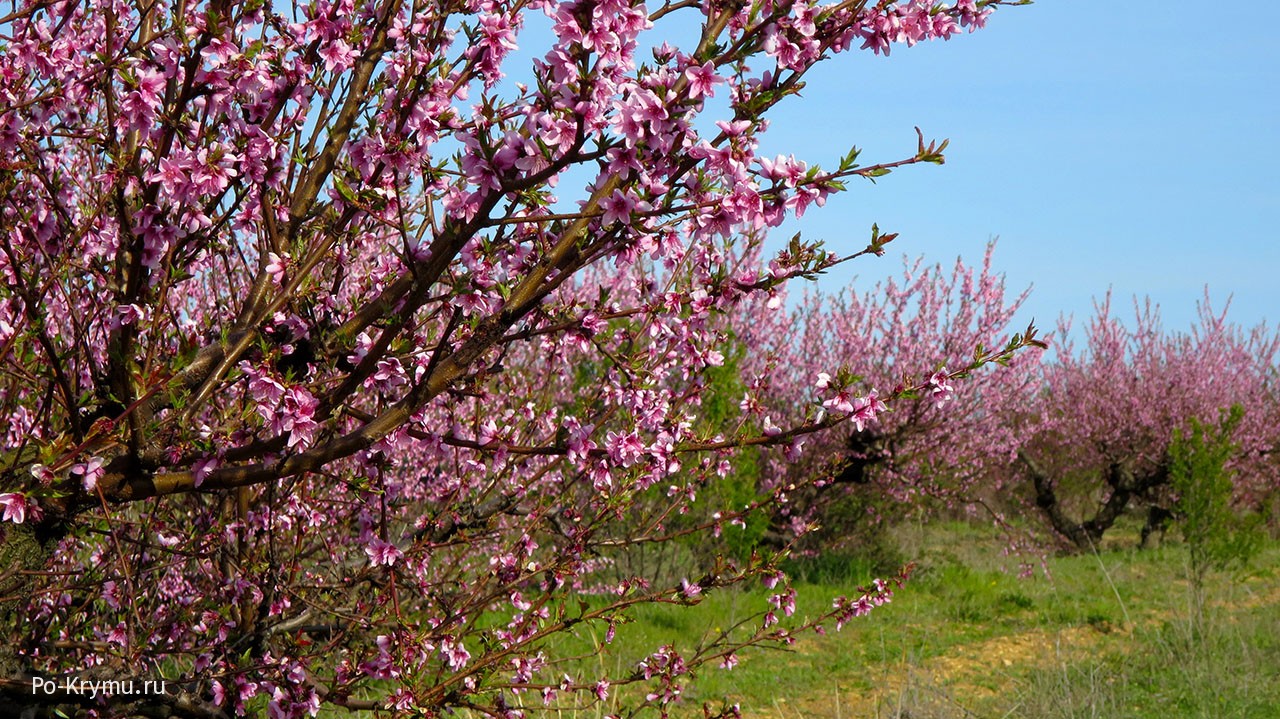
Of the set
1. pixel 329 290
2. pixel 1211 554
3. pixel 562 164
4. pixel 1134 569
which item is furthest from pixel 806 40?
pixel 1134 569

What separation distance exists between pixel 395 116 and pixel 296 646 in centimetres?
207

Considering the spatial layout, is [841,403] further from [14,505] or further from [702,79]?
[14,505]

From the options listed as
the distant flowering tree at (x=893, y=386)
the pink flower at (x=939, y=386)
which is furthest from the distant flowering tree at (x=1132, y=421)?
the pink flower at (x=939, y=386)

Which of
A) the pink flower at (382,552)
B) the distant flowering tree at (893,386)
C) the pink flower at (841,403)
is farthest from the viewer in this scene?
the distant flowering tree at (893,386)

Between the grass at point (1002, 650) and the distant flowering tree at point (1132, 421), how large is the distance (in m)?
3.56

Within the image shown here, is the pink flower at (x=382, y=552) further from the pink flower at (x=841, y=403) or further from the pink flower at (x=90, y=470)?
the pink flower at (x=841, y=403)

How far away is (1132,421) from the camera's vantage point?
54.3 ft

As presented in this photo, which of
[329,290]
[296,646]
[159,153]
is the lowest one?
[296,646]

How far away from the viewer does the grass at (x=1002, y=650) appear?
22.3 feet

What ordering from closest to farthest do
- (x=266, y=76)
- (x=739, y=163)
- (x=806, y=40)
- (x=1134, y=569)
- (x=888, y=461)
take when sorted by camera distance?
1. (x=739, y=163)
2. (x=806, y=40)
3. (x=266, y=76)
4. (x=888, y=461)
5. (x=1134, y=569)

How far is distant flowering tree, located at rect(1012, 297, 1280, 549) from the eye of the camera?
53.7 ft

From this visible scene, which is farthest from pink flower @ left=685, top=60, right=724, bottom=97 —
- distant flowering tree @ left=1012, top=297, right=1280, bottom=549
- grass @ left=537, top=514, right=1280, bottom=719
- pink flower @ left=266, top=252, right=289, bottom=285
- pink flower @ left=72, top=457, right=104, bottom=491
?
distant flowering tree @ left=1012, top=297, right=1280, bottom=549

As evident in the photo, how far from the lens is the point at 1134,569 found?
43.2ft

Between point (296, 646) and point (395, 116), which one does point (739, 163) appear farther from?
point (296, 646)
